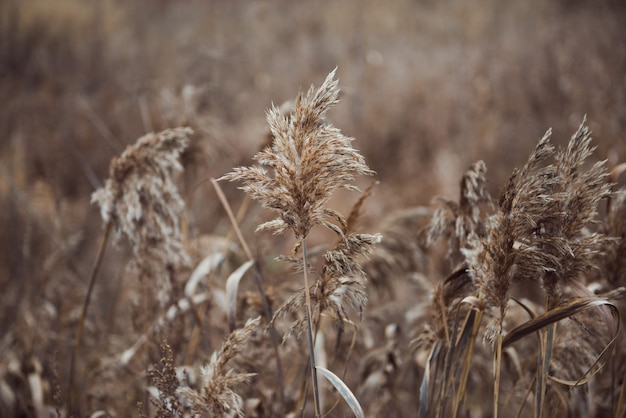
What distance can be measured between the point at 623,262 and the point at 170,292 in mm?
1545

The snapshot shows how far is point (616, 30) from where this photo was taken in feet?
18.2

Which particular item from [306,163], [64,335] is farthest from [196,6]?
[306,163]

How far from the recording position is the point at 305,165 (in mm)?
979

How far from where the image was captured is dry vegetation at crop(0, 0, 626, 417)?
1058mm

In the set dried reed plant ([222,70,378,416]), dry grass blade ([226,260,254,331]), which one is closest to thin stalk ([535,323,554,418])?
dried reed plant ([222,70,378,416])

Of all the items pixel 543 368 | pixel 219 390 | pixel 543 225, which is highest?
pixel 543 225

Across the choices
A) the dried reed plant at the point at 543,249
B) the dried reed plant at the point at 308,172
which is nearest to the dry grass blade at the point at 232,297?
the dried reed plant at the point at 308,172

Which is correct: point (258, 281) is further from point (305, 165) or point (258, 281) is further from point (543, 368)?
point (543, 368)

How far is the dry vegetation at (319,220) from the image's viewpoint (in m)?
1.06

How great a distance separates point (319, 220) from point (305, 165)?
0.41 feet

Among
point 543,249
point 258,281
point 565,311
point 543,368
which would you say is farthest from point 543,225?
point 258,281

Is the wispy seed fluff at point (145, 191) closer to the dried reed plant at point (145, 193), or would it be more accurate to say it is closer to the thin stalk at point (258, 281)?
the dried reed plant at point (145, 193)

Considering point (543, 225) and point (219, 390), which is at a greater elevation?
point (543, 225)

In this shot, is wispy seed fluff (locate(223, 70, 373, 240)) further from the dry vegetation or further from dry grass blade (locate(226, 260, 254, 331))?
dry grass blade (locate(226, 260, 254, 331))
